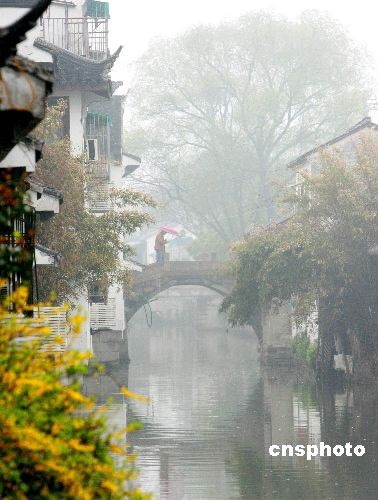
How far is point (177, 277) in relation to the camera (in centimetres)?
5688

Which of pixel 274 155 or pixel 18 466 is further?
pixel 274 155

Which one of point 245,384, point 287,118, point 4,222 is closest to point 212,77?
point 287,118

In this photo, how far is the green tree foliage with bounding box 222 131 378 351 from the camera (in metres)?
36.5

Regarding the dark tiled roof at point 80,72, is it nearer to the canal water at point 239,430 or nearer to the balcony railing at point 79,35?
the balcony railing at point 79,35

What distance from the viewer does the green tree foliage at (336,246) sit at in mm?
36469

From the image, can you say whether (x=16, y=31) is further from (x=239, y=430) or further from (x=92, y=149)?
(x=92, y=149)

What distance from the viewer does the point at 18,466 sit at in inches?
214

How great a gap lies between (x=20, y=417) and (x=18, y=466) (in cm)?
22

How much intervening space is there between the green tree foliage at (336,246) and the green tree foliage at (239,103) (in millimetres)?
24605

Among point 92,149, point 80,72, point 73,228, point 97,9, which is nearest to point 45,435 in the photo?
point 73,228

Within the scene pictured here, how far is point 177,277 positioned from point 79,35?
74.0ft

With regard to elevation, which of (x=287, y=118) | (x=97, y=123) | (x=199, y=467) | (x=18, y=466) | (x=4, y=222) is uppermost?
(x=287, y=118)

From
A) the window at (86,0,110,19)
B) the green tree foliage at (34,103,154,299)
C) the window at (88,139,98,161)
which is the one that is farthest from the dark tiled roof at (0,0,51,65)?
the window at (86,0,110,19)

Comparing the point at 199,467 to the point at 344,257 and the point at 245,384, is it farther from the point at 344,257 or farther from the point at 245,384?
the point at 245,384
